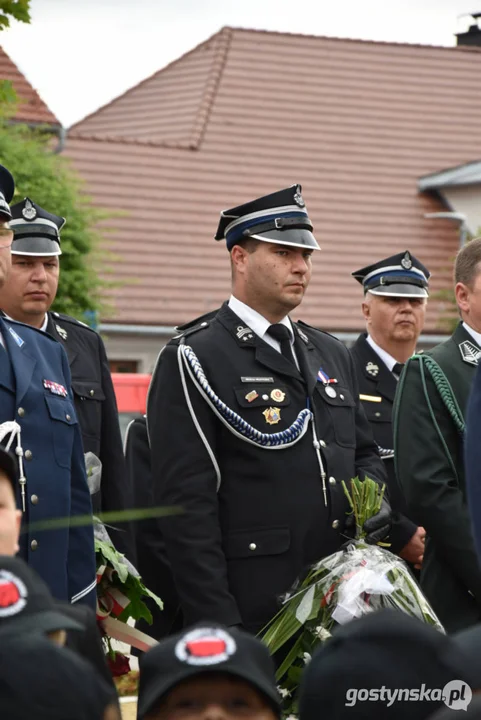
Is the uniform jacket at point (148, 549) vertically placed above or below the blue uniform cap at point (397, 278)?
below

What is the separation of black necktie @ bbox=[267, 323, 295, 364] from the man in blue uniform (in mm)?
889

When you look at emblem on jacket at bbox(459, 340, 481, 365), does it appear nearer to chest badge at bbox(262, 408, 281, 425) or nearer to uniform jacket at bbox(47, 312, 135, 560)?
chest badge at bbox(262, 408, 281, 425)

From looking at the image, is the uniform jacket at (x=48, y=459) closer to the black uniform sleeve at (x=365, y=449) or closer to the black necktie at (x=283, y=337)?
the black necktie at (x=283, y=337)

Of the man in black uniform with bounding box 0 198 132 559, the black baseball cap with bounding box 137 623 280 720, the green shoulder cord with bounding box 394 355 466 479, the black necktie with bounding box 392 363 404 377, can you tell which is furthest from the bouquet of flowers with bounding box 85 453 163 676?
the black baseball cap with bounding box 137 623 280 720

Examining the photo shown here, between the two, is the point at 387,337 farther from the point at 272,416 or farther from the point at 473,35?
the point at 473,35

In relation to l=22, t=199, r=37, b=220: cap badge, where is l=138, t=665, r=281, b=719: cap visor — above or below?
below

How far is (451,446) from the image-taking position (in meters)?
5.24

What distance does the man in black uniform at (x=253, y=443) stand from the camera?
16.2 ft

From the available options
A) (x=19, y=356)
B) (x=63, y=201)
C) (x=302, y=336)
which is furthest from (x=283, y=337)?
(x=63, y=201)

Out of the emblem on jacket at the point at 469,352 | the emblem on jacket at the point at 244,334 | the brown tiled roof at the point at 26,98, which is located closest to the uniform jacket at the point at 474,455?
the emblem on jacket at the point at 244,334

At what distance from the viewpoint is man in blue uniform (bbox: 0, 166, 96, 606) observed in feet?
14.4

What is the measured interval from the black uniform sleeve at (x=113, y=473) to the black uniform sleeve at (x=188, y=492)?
0.90m

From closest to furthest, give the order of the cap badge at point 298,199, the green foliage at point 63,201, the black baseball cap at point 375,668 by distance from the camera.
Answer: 1. the black baseball cap at point 375,668
2. the cap badge at point 298,199
3. the green foliage at point 63,201

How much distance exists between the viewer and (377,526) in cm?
504
